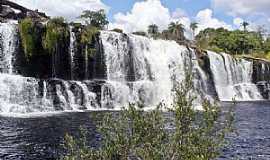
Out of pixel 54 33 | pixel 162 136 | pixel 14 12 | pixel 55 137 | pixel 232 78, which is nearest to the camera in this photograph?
pixel 162 136

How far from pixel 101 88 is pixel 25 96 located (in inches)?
340

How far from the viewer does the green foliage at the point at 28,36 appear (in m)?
47.5

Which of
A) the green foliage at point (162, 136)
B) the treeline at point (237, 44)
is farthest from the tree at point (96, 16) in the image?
the green foliage at point (162, 136)

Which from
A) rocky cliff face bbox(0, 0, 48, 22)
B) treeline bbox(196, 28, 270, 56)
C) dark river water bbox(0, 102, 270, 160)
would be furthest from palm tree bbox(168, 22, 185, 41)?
dark river water bbox(0, 102, 270, 160)

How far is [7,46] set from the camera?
47.0 m

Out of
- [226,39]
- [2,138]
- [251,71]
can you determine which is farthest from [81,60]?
[226,39]

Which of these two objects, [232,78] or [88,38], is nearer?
[88,38]

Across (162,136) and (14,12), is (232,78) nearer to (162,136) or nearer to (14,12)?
(14,12)

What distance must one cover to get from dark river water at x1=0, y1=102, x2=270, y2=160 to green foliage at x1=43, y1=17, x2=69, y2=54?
990 centimetres

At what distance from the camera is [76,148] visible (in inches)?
494

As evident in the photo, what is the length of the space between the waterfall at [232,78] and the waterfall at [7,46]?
32.0m

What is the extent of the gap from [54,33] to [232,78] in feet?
113

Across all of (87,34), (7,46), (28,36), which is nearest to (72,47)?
(87,34)

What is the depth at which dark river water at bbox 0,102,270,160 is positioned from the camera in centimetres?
2506
